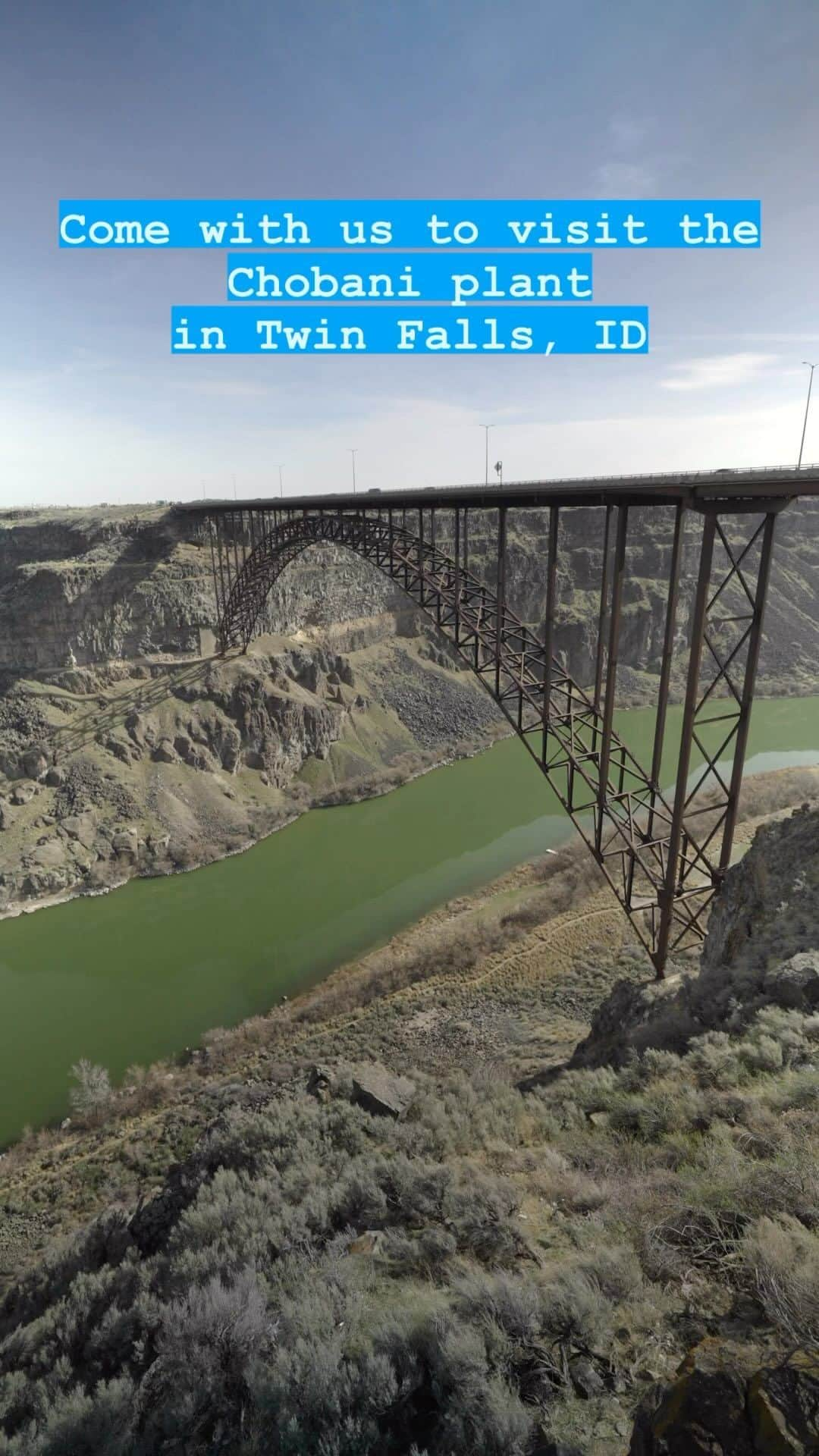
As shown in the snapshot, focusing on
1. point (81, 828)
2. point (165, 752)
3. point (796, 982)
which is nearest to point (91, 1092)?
point (81, 828)

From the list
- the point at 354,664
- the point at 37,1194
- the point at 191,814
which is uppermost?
the point at 354,664

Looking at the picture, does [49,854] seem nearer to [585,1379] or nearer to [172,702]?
[172,702]

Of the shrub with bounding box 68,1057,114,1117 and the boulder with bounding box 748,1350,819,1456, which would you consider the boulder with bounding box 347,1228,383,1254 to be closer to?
the boulder with bounding box 748,1350,819,1456

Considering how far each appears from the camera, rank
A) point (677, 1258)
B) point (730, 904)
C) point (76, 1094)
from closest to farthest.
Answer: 1. point (677, 1258)
2. point (730, 904)
3. point (76, 1094)

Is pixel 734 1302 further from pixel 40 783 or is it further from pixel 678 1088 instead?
pixel 40 783

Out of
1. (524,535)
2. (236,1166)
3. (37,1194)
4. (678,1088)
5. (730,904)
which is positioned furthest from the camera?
(524,535)

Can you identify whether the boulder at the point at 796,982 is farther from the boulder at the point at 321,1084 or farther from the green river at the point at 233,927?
the green river at the point at 233,927

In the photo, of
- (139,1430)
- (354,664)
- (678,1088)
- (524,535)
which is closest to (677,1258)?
(678,1088)

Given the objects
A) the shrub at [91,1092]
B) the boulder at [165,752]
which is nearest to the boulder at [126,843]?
the boulder at [165,752]
